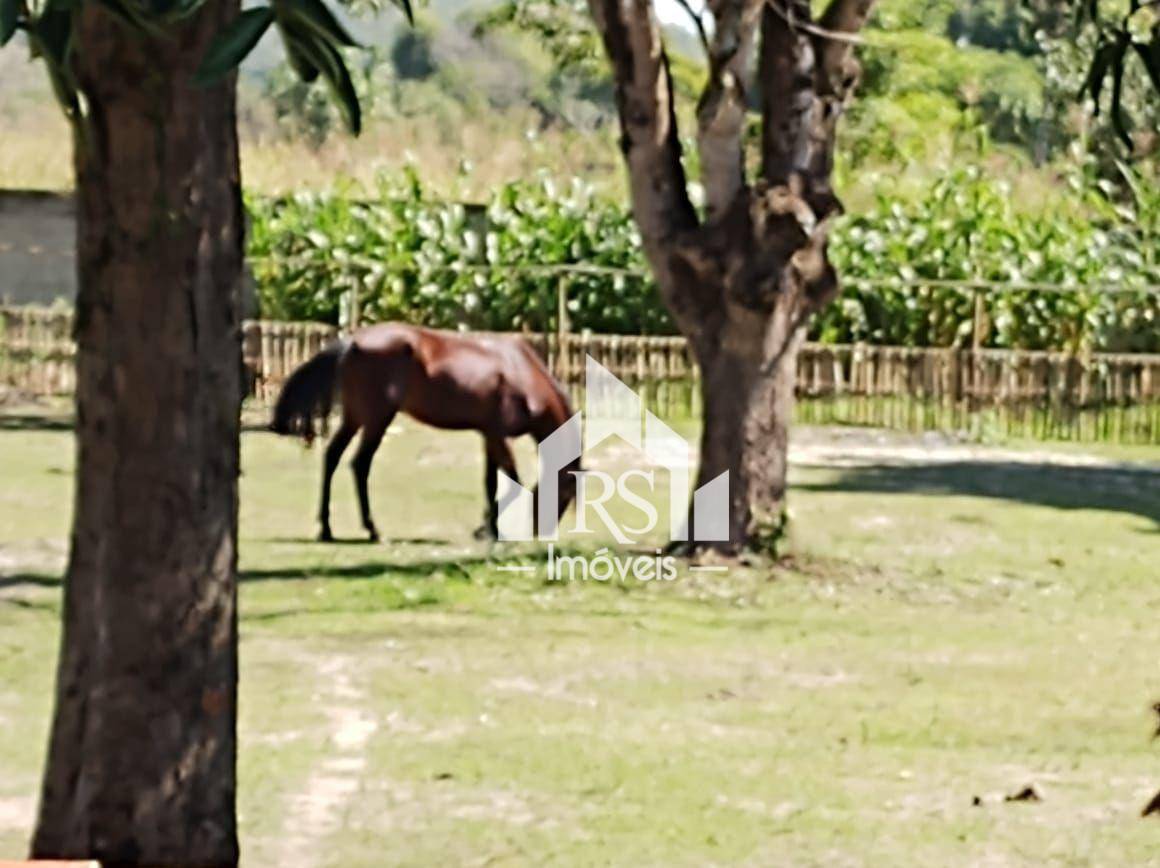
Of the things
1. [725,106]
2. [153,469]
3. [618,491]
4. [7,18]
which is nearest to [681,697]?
[725,106]

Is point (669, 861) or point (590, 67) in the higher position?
point (590, 67)

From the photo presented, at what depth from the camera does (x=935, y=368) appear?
2727 centimetres

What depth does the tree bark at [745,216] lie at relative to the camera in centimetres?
1437

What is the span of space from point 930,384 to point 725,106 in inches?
526

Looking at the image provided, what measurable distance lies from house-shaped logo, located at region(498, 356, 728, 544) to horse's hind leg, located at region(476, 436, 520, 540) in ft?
0.21

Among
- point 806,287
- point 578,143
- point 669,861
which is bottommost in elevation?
point 669,861

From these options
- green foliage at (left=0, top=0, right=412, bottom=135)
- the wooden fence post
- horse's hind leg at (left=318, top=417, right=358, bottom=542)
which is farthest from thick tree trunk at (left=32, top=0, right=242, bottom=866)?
the wooden fence post

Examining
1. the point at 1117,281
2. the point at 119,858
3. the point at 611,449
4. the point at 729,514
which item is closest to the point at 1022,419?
the point at 1117,281

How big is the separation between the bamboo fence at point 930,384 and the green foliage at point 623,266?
1.37m

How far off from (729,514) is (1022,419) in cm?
1325

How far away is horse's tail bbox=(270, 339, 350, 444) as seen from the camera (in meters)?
15.7

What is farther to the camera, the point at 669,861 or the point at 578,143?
the point at 578,143

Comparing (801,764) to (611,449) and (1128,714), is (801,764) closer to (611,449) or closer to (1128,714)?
(1128,714)

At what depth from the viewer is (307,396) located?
52.1 feet
